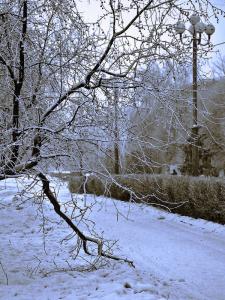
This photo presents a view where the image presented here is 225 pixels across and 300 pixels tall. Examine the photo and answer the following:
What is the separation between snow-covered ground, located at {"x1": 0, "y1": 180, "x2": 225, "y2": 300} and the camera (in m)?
5.23

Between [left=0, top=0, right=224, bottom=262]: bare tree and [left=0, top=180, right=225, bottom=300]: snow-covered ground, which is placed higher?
[left=0, top=0, right=224, bottom=262]: bare tree

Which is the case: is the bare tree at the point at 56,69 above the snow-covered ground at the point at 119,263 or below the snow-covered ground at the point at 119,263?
above

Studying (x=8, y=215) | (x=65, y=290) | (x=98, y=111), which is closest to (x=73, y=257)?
(x=65, y=290)

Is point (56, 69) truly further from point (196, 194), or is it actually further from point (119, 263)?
point (196, 194)

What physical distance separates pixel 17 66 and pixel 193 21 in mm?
2101

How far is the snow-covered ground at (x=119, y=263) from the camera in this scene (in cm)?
523

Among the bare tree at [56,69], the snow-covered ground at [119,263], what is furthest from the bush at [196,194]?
the bare tree at [56,69]

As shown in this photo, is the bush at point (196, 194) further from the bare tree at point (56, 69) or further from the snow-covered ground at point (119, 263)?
the bare tree at point (56, 69)

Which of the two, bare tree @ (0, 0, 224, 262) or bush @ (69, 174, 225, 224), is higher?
bare tree @ (0, 0, 224, 262)

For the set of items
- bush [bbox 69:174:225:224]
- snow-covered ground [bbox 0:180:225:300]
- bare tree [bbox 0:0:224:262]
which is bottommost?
snow-covered ground [bbox 0:180:225:300]

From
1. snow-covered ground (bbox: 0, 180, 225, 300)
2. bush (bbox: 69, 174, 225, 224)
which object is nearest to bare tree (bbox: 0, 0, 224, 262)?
snow-covered ground (bbox: 0, 180, 225, 300)

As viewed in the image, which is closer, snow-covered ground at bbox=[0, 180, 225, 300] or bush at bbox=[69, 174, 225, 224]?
snow-covered ground at bbox=[0, 180, 225, 300]

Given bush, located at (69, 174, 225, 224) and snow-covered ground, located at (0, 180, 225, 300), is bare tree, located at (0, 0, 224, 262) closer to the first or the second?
snow-covered ground, located at (0, 180, 225, 300)

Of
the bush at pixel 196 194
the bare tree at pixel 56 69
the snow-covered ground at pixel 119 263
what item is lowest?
the snow-covered ground at pixel 119 263
